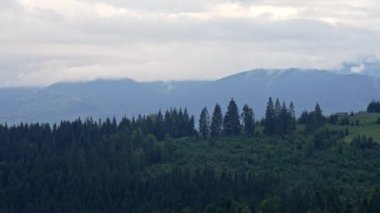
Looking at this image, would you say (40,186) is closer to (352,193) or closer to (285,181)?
(285,181)

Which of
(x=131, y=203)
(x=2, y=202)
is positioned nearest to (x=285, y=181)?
(x=131, y=203)

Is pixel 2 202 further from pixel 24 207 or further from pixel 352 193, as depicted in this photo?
pixel 352 193

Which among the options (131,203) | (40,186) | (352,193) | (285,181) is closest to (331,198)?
(352,193)

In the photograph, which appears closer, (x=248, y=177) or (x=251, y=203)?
(x=251, y=203)

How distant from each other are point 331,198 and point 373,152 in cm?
4853

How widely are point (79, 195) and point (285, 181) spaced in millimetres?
41555

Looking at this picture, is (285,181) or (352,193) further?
(285,181)

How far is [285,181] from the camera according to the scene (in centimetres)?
17750

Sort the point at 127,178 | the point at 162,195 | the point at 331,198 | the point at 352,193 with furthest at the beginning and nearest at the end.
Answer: the point at 127,178 → the point at 162,195 → the point at 352,193 → the point at 331,198

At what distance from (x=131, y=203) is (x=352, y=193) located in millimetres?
43065

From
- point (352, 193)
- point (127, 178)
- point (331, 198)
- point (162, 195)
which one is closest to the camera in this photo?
point (331, 198)

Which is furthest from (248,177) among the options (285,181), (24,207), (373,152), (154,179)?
(24,207)

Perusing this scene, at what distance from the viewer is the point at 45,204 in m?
181

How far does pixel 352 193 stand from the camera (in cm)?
15938
